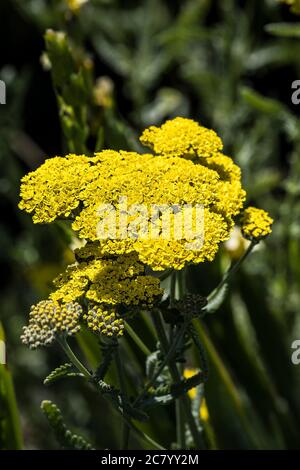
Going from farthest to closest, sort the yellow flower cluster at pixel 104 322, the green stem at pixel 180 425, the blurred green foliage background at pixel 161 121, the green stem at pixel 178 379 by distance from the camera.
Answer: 1. the blurred green foliage background at pixel 161 121
2. the green stem at pixel 180 425
3. the green stem at pixel 178 379
4. the yellow flower cluster at pixel 104 322

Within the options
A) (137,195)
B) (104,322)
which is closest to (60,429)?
(104,322)

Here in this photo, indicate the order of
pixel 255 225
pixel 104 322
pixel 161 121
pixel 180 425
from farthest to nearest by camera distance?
pixel 161 121 → pixel 180 425 → pixel 255 225 → pixel 104 322

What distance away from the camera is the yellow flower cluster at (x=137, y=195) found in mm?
1236

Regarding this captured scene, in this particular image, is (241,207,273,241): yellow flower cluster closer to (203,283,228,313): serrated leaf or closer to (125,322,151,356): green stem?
(203,283,228,313): serrated leaf

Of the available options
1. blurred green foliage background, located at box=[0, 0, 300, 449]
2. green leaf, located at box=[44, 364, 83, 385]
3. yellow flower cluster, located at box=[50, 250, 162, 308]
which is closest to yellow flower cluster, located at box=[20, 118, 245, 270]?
yellow flower cluster, located at box=[50, 250, 162, 308]

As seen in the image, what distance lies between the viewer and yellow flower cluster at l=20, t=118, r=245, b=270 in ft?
4.06

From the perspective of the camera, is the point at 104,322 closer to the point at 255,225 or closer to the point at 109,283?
the point at 109,283

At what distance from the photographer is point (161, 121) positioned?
3.32 m

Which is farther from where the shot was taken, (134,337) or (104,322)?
(134,337)

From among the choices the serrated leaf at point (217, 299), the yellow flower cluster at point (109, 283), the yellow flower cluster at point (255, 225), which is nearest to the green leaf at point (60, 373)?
the yellow flower cluster at point (109, 283)

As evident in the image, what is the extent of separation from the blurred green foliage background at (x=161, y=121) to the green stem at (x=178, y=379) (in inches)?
10.5

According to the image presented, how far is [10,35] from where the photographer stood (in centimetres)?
360

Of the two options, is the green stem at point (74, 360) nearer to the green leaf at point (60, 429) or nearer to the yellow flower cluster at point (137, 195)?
the yellow flower cluster at point (137, 195)

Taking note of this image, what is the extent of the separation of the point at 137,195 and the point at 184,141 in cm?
20
